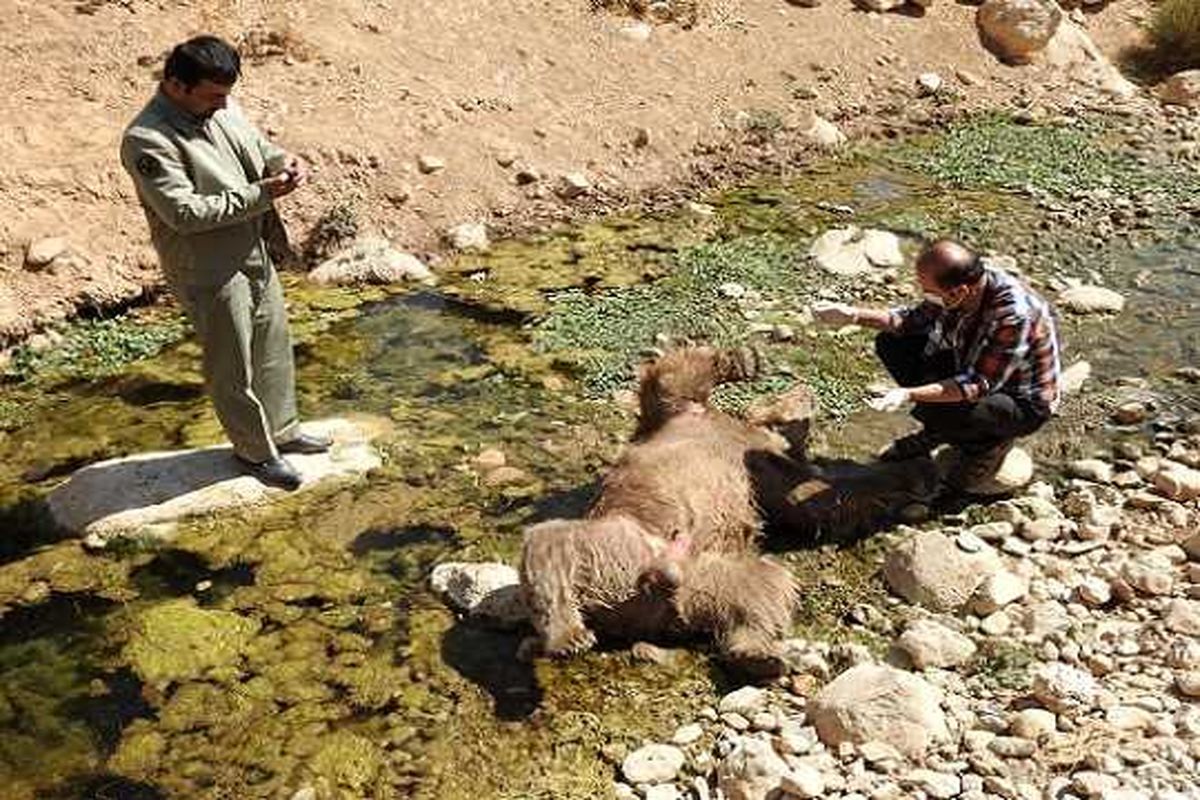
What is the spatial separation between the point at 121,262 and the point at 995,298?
18.5 ft

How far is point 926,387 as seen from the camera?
4910mm

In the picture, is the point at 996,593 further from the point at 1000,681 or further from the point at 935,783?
the point at 935,783

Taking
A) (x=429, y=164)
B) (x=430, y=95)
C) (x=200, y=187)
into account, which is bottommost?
(x=429, y=164)

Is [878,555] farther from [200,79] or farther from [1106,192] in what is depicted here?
[1106,192]

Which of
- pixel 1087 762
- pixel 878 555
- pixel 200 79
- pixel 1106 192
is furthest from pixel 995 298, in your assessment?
pixel 1106 192

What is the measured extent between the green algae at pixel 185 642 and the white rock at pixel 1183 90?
384 inches

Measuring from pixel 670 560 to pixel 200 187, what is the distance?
8.19ft

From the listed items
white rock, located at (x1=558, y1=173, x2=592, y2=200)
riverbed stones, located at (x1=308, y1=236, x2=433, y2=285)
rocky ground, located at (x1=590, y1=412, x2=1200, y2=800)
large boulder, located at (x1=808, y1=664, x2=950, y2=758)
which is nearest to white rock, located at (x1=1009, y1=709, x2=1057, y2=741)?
rocky ground, located at (x1=590, y1=412, x2=1200, y2=800)

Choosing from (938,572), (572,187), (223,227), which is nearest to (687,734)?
(938,572)

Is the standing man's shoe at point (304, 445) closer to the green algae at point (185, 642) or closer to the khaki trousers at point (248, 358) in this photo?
the khaki trousers at point (248, 358)

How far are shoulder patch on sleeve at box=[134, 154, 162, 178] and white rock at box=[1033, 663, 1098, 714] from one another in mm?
3907

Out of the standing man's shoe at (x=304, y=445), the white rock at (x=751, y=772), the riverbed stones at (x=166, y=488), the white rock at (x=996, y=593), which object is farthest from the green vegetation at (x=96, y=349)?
the white rock at (x=996, y=593)

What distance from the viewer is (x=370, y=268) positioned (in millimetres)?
7953

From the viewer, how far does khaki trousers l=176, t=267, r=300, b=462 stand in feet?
17.1
